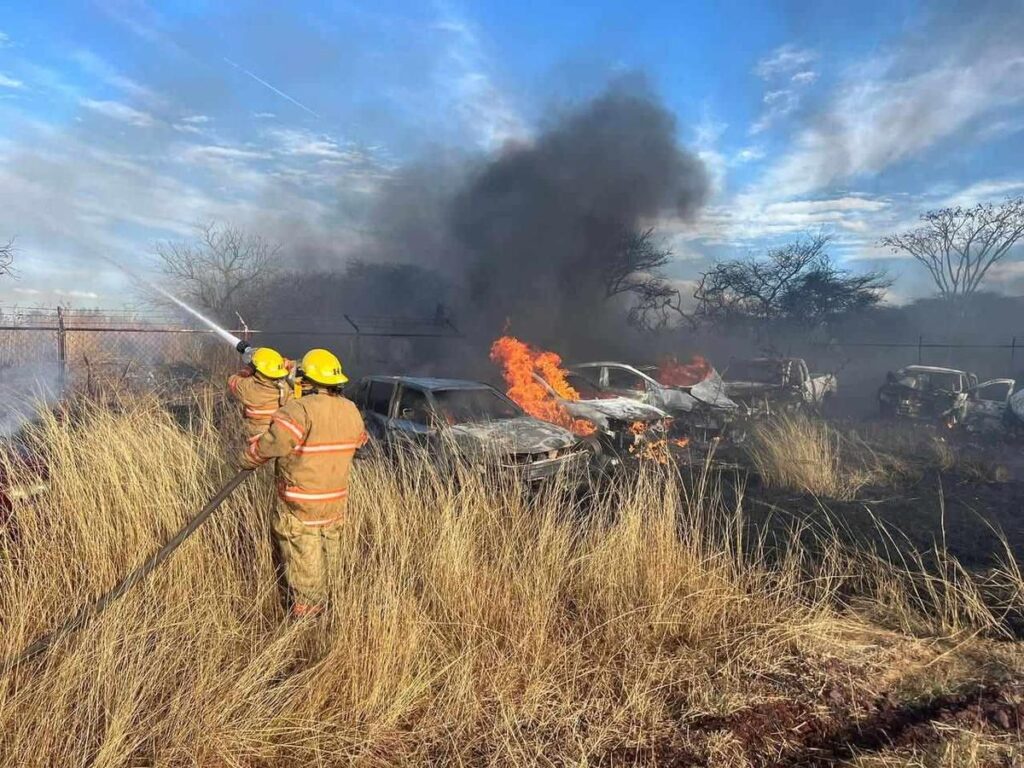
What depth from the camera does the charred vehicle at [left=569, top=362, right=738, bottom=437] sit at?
10727mm

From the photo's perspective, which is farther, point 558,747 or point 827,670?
point 827,670

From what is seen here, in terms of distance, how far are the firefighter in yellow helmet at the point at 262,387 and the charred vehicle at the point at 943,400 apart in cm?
1241

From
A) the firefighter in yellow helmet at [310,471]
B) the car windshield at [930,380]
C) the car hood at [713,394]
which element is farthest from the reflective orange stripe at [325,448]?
the car windshield at [930,380]

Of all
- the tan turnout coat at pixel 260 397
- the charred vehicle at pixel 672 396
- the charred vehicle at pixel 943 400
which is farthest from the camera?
the charred vehicle at pixel 943 400

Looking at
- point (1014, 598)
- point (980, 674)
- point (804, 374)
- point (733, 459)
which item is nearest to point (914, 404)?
point (804, 374)

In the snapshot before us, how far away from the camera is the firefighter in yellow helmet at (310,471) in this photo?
3.10 meters

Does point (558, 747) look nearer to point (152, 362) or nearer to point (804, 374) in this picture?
point (152, 362)

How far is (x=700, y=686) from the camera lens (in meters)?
2.79

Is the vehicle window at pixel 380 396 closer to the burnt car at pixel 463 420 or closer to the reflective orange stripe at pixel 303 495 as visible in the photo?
the burnt car at pixel 463 420

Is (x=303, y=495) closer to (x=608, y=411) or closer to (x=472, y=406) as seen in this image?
(x=472, y=406)

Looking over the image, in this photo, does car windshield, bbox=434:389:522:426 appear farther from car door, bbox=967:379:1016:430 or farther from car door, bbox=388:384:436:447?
car door, bbox=967:379:1016:430

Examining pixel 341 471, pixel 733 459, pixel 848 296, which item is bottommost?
pixel 733 459

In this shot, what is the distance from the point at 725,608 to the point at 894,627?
39.3 inches

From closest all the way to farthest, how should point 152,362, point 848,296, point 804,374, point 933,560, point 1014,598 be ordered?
point 1014,598
point 933,560
point 152,362
point 804,374
point 848,296
